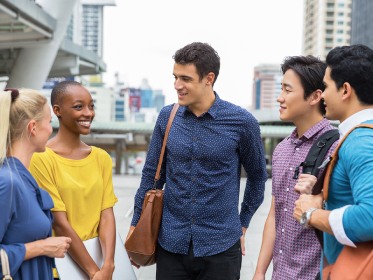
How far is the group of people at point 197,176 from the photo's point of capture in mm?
2348

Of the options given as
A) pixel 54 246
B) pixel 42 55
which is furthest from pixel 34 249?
pixel 42 55

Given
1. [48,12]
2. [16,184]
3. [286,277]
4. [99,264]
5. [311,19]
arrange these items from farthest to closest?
[311,19], [48,12], [99,264], [286,277], [16,184]

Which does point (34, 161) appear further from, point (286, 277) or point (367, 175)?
point (367, 175)

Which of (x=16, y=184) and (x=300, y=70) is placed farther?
(x=300, y=70)

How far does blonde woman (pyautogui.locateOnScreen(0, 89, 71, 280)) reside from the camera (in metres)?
2.45

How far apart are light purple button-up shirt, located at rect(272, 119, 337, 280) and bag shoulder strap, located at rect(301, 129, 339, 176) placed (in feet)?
0.12

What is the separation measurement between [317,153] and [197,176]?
2.43 ft

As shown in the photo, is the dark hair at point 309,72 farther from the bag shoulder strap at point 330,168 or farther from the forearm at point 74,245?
the forearm at point 74,245

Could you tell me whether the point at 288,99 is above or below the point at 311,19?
below

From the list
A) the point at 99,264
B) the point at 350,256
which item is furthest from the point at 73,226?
the point at 350,256

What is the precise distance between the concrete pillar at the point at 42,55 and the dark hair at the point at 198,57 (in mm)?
25140

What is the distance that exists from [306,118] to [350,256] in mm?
1155

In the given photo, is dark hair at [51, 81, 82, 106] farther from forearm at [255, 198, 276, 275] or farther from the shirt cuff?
the shirt cuff

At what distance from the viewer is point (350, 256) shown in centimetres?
212
